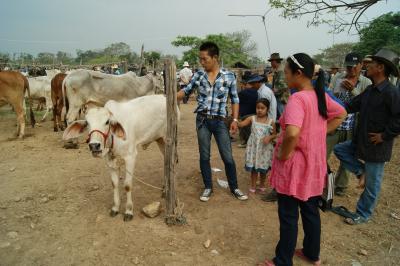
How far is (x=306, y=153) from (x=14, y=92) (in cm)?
854

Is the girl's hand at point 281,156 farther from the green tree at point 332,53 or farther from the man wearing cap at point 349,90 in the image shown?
the green tree at point 332,53

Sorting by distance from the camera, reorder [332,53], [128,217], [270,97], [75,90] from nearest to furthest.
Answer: [128,217] → [270,97] → [75,90] → [332,53]

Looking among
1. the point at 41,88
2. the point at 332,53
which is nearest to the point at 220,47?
the point at 332,53

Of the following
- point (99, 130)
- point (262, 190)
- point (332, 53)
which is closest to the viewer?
point (99, 130)

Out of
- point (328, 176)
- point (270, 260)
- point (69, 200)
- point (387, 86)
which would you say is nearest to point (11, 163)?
point (69, 200)

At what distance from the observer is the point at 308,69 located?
8.70 feet

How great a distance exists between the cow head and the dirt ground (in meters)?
1.03

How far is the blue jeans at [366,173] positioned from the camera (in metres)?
3.85

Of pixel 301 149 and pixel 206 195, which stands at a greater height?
pixel 301 149

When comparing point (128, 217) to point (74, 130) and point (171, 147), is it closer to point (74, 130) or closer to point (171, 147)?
point (171, 147)

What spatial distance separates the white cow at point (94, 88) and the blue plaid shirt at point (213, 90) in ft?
15.6

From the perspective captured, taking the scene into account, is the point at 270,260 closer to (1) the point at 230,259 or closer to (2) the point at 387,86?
(1) the point at 230,259

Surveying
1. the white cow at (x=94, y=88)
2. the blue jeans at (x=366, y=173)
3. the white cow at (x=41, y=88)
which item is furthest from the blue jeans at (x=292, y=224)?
the white cow at (x=41, y=88)

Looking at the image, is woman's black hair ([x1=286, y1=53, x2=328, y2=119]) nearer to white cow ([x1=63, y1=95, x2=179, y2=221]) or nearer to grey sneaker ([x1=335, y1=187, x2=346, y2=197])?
white cow ([x1=63, y1=95, x2=179, y2=221])
